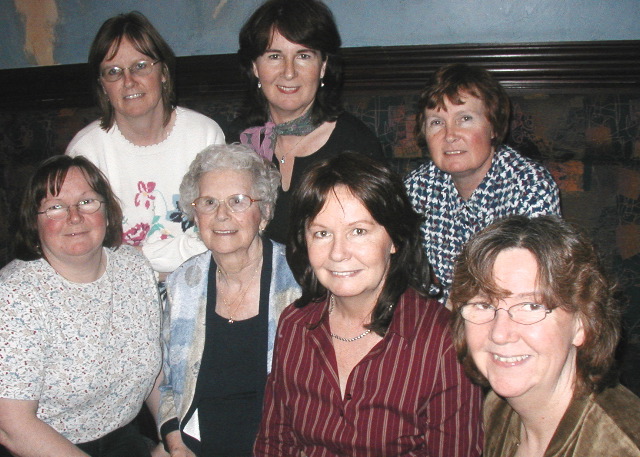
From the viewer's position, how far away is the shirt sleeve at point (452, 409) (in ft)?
4.98

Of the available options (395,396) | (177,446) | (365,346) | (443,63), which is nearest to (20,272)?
(177,446)

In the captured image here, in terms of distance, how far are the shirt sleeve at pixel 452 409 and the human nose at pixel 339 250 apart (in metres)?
0.35

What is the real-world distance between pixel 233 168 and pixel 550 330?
1.19 metres

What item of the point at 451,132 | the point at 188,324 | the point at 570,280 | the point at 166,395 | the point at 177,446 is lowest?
the point at 177,446

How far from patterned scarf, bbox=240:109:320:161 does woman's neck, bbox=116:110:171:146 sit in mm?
344

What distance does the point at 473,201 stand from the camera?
6.71ft

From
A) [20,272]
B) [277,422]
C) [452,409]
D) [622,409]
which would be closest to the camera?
[622,409]

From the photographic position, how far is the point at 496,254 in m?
1.33

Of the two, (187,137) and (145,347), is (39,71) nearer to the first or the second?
(187,137)

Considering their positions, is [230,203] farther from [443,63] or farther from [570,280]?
[443,63]

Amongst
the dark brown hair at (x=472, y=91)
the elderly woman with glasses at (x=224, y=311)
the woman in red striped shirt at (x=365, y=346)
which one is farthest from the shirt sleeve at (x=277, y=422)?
the dark brown hair at (x=472, y=91)

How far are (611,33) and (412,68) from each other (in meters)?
0.91

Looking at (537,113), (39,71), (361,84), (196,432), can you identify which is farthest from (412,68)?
(39,71)

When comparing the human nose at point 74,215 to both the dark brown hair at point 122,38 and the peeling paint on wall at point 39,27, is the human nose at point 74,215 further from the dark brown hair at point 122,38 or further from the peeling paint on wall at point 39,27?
the peeling paint on wall at point 39,27
